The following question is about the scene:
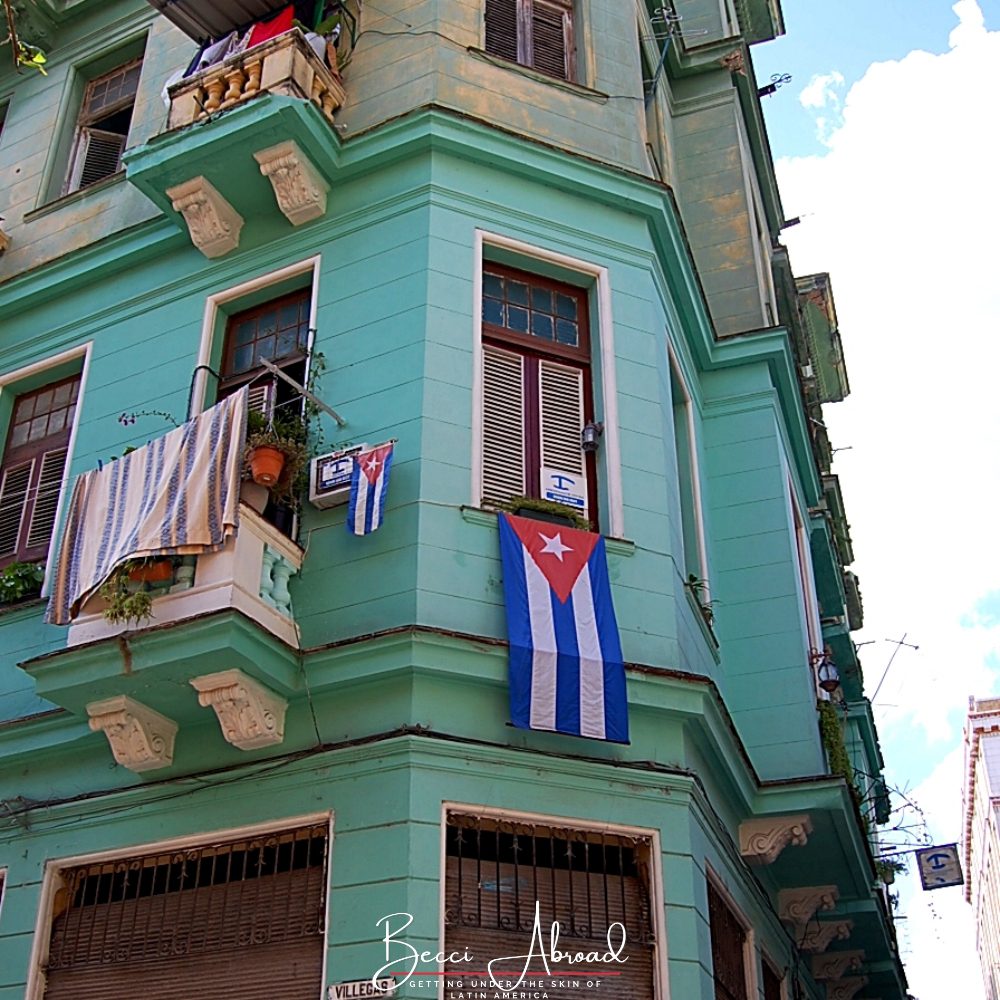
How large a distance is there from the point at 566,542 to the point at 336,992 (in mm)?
3653

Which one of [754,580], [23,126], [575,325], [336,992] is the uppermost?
[23,126]

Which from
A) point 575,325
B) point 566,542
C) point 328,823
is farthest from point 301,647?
point 575,325

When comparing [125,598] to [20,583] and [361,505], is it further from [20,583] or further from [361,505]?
[20,583]

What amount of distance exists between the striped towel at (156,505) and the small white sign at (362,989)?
3132 mm

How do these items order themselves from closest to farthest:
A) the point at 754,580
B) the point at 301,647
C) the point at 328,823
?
the point at 328,823 → the point at 301,647 → the point at 754,580

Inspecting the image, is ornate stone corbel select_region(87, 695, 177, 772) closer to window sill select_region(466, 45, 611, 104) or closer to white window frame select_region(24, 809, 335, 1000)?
white window frame select_region(24, 809, 335, 1000)

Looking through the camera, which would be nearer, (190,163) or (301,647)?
(301,647)

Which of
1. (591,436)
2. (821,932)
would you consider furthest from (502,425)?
(821,932)

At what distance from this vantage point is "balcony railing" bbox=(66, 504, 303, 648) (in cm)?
887

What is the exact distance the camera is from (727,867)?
10.6 metres

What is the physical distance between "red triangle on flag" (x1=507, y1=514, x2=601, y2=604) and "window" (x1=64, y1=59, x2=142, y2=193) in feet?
26.0

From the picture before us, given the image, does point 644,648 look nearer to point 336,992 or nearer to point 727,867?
point 727,867

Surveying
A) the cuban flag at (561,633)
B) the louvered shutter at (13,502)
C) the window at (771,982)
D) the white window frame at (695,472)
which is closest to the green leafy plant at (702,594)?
the white window frame at (695,472)

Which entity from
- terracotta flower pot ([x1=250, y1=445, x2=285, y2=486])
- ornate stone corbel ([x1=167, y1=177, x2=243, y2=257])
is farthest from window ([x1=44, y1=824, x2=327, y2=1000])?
ornate stone corbel ([x1=167, y1=177, x2=243, y2=257])
